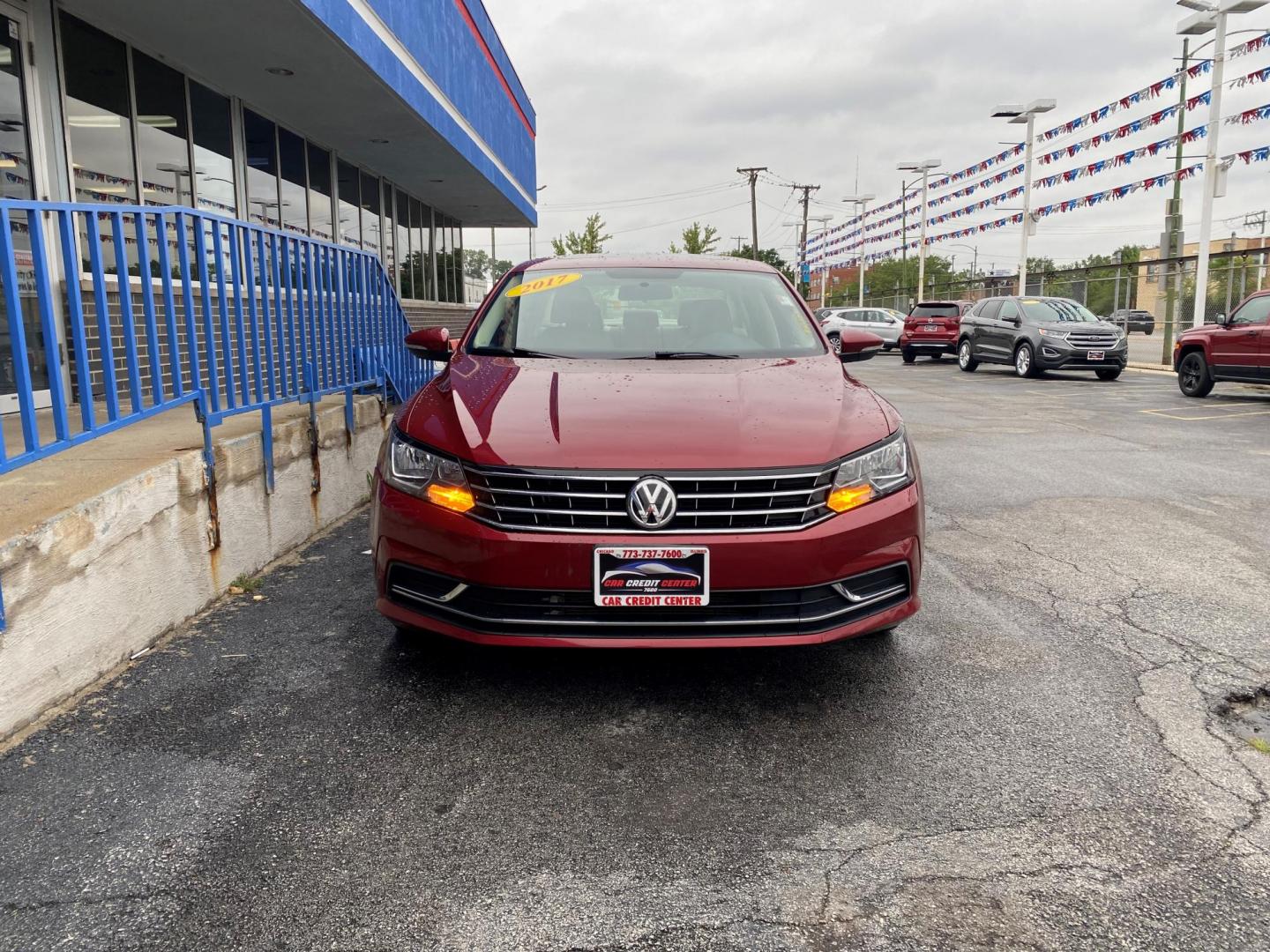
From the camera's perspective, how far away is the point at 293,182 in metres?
12.1

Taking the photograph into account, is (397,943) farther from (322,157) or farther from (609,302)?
(322,157)

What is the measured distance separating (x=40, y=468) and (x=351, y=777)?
2208 millimetres

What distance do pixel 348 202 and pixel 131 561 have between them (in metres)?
12.2

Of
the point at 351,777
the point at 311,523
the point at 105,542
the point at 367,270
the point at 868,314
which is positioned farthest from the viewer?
the point at 868,314

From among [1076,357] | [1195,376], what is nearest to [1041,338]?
[1076,357]

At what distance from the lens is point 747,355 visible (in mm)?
4172

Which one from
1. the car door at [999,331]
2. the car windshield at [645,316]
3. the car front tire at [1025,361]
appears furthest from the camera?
the car door at [999,331]

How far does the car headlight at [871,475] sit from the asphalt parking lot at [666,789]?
727 millimetres

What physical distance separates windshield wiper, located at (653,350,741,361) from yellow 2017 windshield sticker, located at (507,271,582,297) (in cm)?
81

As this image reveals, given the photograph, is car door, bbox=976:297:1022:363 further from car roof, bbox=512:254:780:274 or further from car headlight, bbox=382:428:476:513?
car headlight, bbox=382:428:476:513

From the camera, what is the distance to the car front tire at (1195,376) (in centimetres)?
1404

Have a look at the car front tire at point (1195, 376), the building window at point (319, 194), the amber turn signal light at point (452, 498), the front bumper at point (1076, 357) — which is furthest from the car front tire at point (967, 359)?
the amber turn signal light at point (452, 498)

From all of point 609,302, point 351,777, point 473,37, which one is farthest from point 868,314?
point 351,777

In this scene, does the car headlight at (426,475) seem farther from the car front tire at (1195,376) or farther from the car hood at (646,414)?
the car front tire at (1195,376)
